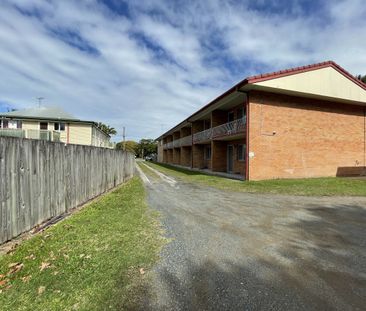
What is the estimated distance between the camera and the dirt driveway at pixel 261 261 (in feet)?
8.84

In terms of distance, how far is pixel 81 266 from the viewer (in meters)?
3.45

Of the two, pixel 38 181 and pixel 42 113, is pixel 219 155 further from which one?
pixel 42 113

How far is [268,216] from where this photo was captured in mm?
6500

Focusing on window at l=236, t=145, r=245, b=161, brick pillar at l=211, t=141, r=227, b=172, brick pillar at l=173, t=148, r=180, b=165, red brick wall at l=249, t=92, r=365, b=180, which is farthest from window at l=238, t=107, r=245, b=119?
brick pillar at l=173, t=148, r=180, b=165

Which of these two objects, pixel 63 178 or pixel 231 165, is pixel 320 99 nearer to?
pixel 231 165

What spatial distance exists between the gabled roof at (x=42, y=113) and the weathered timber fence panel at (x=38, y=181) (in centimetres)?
2379

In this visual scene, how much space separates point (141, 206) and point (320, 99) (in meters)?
16.1

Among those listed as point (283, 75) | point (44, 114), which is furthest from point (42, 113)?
point (283, 75)

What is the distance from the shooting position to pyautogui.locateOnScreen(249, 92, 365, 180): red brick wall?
15.6 meters

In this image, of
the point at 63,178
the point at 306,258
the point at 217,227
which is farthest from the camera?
the point at 63,178

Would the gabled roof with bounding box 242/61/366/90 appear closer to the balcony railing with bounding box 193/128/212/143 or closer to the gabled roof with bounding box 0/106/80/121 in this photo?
the balcony railing with bounding box 193/128/212/143

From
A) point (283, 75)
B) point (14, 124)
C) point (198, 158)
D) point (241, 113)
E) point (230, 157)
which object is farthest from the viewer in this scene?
point (14, 124)

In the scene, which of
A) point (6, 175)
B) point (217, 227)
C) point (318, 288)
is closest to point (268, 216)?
point (217, 227)

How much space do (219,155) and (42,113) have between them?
73.8ft
